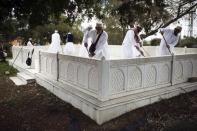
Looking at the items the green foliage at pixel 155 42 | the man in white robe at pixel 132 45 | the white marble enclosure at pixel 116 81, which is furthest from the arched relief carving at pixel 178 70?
the green foliage at pixel 155 42

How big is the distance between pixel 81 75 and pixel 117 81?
1.13 m

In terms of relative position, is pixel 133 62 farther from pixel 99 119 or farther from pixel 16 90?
pixel 16 90

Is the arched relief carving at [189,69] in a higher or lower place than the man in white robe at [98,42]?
lower

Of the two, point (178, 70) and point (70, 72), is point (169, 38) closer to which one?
point (178, 70)

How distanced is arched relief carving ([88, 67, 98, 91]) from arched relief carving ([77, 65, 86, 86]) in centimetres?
34

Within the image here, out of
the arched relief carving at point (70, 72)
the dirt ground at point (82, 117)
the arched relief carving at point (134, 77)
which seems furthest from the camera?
the arched relief carving at point (70, 72)

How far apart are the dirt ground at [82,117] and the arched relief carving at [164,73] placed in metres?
0.62

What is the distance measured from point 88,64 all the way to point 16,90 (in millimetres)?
4639

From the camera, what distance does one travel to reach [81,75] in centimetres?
809

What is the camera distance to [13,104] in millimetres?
9312

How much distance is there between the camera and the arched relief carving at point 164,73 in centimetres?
878

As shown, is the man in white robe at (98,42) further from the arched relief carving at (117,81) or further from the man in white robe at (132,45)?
the arched relief carving at (117,81)

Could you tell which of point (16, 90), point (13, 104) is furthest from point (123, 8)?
point (16, 90)

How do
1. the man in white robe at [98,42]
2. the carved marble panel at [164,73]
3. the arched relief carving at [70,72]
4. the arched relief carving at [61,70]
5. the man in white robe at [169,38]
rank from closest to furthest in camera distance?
the arched relief carving at [70,72], the carved marble panel at [164,73], the arched relief carving at [61,70], the man in white robe at [98,42], the man in white robe at [169,38]
